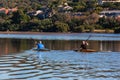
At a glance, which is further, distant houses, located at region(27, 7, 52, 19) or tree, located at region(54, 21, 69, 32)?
distant houses, located at region(27, 7, 52, 19)

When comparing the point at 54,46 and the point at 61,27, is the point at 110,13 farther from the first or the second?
the point at 54,46

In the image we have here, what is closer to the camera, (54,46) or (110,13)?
(54,46)

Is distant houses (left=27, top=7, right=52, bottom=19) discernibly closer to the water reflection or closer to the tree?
the tree

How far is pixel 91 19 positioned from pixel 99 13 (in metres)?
16.8

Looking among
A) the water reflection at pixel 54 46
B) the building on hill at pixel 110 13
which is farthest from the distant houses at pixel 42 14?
the water reflection at pixel 54 46

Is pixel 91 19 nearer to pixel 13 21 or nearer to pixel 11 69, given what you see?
pixel 13 21

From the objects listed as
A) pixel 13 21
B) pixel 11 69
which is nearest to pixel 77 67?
pixel 11 69

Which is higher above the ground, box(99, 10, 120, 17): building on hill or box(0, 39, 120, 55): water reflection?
box(0, 39, 120, 55): water reflection

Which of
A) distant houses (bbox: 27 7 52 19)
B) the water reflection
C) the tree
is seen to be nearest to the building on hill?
distant houses (bbox: 27 7 52 19)

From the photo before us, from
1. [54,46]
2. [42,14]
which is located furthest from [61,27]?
[54,46]

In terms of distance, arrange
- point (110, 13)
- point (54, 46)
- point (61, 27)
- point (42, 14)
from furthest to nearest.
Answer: point (42, 14), point (110, 13), point (61, 27), point (54, 46)

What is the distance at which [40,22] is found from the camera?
5610 inches

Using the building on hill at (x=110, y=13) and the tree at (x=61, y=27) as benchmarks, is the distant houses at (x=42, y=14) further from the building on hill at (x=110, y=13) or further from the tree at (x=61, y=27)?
the tree at (x=61, y=27)

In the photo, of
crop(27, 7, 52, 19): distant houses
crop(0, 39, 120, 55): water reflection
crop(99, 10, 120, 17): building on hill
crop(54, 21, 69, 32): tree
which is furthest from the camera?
crop(27, 7, 52, 19): distant houses
